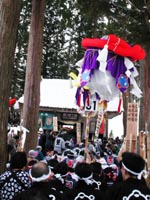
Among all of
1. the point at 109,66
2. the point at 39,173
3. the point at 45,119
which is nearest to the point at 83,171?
the point at 39,173

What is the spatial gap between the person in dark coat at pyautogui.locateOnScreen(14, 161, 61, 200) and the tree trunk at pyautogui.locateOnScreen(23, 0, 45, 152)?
5.59 m

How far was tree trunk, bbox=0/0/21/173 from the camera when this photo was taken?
216 inches

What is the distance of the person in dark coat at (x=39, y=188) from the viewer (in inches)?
134

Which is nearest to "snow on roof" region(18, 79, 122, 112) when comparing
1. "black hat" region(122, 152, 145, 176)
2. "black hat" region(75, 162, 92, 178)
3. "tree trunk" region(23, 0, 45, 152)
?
"tree trunk" region(23, 0, 45, 152)

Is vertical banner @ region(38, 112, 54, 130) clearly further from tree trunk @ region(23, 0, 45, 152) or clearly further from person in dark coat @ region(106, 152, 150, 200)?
person in dark coat @ region(106, 152, 150, 200)

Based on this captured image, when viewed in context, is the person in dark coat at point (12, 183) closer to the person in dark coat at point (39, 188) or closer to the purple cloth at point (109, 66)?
the person in dark coat at point (39, 188)

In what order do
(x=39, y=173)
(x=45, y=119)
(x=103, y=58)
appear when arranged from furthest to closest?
(x=45, y=119), (x=103, y=58), (x=39, y=173)

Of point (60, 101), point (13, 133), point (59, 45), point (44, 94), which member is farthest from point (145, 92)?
point (59, 45)

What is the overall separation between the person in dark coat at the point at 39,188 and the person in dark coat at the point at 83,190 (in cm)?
19

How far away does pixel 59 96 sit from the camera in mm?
22281

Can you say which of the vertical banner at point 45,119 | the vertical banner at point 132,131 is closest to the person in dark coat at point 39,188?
the vertical banner at point 132,131

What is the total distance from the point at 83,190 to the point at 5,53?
2844mm

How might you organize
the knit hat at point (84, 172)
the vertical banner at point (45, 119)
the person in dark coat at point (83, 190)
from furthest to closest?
the vertical banner at point (45, 119) → the knit hat at point (84, 172) → the person in dark coat at point (83, 190)

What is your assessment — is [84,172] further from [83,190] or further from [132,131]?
[132,131]
